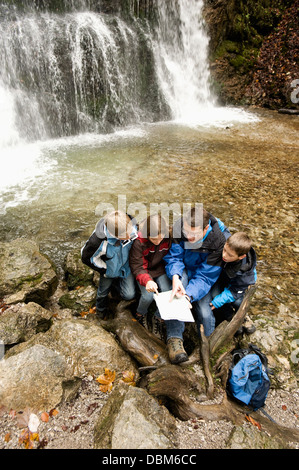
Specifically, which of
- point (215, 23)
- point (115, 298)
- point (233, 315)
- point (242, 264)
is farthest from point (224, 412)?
point (215, 23)

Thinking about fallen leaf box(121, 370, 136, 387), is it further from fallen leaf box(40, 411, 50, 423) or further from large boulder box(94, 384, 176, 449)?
fallen leaf box(40, 411, 50, 423)

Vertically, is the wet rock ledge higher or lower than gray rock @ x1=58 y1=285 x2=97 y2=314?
higher

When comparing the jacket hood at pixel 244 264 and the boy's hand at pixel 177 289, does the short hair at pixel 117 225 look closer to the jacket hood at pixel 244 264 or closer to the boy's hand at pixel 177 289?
the boy's hand at pixel 177 289

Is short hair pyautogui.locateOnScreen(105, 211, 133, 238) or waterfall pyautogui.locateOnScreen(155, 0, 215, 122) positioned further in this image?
waterfall pyautogui.locateOnScreen(155, 0, 215, 122)

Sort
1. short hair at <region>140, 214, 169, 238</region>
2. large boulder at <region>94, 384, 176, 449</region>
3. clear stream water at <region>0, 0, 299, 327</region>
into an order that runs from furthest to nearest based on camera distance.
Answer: clear stream water at <region>0, 0, 299, 327</region>
short hair at <region>140, 214, 169, 238</region>
large boulder at <region>94, 384, 176, 449</region>

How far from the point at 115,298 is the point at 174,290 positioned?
98 cm

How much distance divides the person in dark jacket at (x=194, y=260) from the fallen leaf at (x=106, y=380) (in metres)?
0.56

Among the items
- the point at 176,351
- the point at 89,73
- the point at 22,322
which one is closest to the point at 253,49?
the point at 89,73

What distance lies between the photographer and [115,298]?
331cm

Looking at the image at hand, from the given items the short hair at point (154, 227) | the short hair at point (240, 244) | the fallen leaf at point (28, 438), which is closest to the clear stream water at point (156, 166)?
the short hair at point (240, 244)

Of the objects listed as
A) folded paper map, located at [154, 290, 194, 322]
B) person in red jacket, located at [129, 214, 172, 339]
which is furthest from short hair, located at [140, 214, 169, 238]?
folded paper map, located at [154, 290, 194, 322]

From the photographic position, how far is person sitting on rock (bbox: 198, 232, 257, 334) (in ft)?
8.53

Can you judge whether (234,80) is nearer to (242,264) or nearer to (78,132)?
(78,132)

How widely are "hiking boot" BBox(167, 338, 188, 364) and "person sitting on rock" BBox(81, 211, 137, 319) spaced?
72 centimetres
